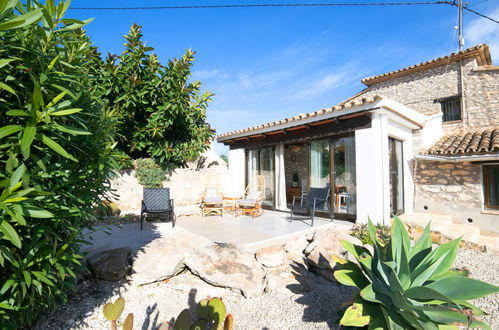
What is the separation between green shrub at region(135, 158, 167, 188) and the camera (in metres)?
9.02

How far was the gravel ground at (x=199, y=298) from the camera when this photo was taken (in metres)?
2.88

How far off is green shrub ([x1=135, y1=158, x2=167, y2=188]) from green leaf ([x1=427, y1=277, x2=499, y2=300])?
8.54 meters

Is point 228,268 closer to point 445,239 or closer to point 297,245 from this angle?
point 297,245

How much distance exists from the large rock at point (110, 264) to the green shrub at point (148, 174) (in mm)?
5319

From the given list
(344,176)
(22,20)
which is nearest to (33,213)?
(22,20)

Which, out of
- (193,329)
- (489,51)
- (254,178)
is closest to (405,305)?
(193,329)

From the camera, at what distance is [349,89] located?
A: 47.8 feet

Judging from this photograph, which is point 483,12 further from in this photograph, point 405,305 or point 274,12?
point 405,305

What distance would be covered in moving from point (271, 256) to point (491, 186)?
27.2 ft

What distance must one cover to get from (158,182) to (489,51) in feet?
45.9

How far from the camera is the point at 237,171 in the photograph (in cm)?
1092

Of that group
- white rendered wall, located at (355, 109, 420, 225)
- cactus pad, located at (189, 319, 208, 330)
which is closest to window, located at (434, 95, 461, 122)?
white rendered wall, located at (355, 109, 420, 225)

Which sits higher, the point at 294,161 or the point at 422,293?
the point at 294,161

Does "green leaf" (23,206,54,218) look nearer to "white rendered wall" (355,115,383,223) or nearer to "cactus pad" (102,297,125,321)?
"cactus pad" (102,297,125,321)
